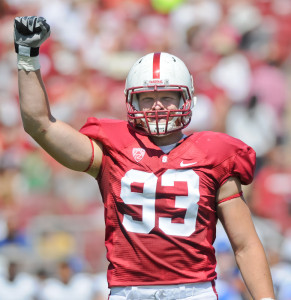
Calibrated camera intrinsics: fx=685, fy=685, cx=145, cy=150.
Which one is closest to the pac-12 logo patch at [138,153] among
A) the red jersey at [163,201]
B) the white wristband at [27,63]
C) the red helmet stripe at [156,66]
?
the red jersey at [163,201]

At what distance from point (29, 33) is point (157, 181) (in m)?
0.80

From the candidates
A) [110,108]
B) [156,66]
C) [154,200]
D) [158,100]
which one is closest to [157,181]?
[154,200]

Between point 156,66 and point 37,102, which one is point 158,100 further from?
point 37,102

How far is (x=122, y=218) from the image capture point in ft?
9.50

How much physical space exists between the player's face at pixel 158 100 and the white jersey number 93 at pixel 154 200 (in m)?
0.31

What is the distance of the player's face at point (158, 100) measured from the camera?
300 centimetres

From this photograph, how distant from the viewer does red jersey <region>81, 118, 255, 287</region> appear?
9.35 ft

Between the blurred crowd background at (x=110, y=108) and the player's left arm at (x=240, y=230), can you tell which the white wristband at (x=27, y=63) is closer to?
the player's left arm at (x=240, y=230)

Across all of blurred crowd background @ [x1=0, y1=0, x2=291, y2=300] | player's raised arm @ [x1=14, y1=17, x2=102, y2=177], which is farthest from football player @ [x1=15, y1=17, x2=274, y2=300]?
blurred crowd background @ [x1=0, y1=0, x2=291, y2=300]

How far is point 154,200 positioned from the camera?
286cm

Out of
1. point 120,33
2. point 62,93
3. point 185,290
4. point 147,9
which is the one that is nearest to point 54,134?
point 185,290

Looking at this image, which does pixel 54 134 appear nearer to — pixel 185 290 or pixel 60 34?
pixel 185 290

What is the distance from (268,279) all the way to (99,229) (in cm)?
386

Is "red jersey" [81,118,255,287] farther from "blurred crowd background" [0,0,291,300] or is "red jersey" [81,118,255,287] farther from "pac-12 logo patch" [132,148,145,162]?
"blurred crowd background" [0,0,291,300]
